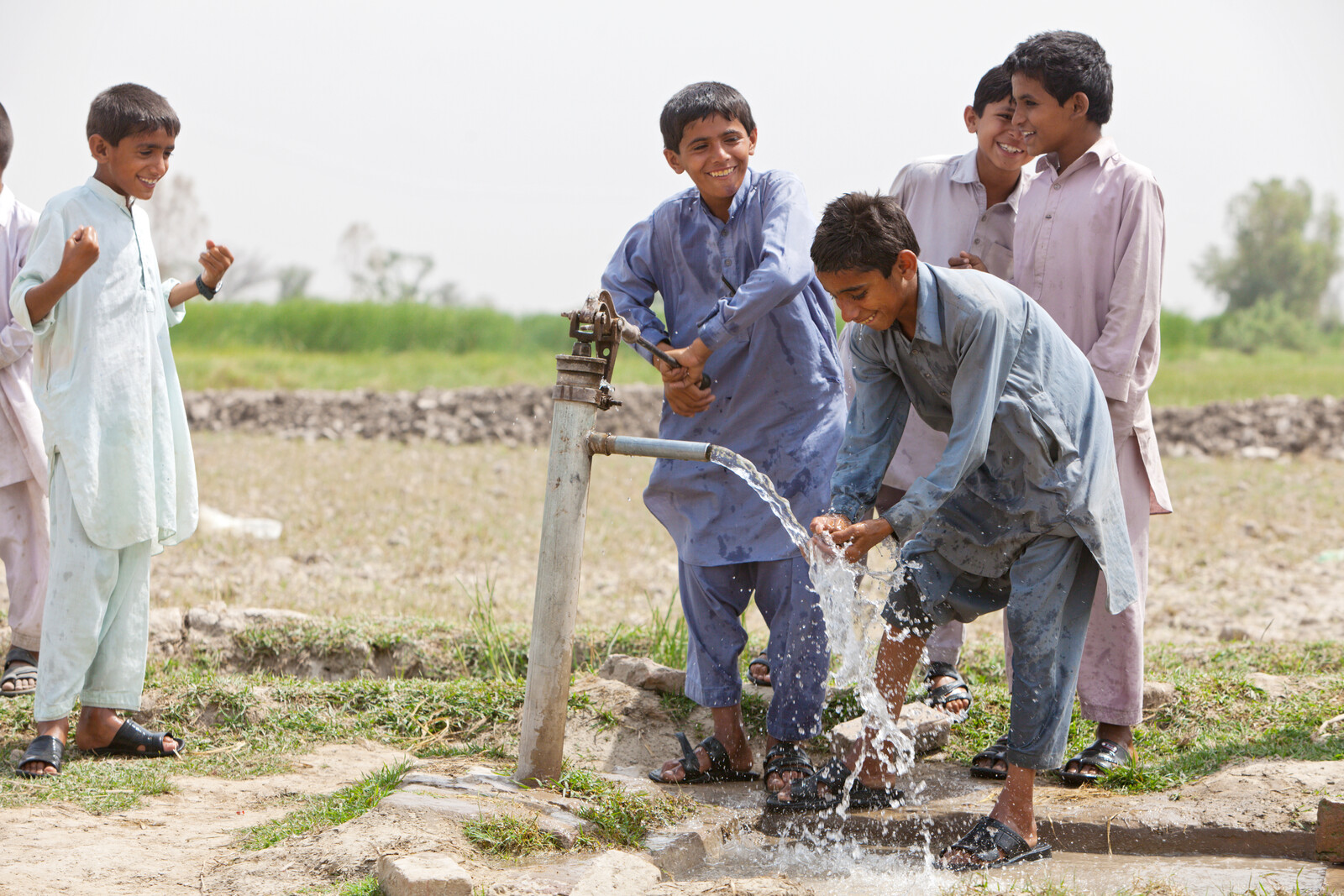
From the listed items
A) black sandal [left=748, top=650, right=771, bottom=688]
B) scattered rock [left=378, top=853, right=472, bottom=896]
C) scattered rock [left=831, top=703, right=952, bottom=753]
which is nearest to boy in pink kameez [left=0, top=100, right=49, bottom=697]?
scattered rock [left=378, top=853, right=472, bottom=896]

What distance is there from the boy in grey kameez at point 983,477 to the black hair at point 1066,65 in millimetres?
826

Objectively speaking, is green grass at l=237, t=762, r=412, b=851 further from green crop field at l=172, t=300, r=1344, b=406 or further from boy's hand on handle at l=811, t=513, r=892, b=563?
green crop field at l=172, t=300, r=1344, b=406

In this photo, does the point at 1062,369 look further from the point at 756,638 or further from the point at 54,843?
the point at 54,843

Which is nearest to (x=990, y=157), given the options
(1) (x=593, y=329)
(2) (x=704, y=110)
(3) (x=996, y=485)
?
(2) (x=704, y=110)

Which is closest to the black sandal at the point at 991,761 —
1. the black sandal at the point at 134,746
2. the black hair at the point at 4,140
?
the black sandal at the point at 134,746

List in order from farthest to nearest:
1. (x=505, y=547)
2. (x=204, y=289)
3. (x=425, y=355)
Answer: (x=425, y=355) → (x=505, y=547) → (x=204, y=289)

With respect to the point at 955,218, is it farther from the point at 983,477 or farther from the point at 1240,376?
the point at 1240,376

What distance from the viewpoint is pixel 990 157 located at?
3.57 meters

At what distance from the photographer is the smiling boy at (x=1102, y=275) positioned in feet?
10.7

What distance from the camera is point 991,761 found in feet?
11.3

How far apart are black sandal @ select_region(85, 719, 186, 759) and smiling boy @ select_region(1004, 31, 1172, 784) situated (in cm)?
259

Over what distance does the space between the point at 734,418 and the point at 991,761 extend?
1.25m

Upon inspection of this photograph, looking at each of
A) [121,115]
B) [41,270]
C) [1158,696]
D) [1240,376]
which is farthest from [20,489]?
[1240,376]

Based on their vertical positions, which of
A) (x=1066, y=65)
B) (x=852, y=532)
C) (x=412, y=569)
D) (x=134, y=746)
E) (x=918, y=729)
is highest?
(x=1066, y=65)
